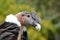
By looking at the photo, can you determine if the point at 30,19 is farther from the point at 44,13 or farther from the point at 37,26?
the point at 44,13

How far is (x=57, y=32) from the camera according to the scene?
6.88 meters

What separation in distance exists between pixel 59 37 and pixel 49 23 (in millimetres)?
670

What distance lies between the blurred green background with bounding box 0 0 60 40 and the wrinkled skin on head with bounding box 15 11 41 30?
194 centimetres

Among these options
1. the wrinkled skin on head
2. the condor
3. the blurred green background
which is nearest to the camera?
the condor

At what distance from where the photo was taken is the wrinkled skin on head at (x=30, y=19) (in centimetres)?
316

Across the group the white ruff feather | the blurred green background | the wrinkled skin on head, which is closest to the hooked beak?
the wrinkled skin on head

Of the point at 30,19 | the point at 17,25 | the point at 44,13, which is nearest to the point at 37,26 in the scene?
the point at 30,19

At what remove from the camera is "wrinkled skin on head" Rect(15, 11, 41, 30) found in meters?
3.16

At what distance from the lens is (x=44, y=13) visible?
7059 mm

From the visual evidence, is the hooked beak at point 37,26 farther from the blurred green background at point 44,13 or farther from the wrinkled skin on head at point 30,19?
the blurred green background at point 44,13

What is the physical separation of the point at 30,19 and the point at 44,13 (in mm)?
3836

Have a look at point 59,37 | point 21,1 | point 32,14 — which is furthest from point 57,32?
point 32,14

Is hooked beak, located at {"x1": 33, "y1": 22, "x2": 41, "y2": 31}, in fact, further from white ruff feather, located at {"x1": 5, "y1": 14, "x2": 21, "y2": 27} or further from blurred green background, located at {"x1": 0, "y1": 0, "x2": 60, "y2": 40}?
blurred green background, located at {"x1": 0, "y1": 0, "x2": 60, "y2": 40}

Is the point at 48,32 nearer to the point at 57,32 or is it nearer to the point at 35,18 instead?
the point at 57,32
